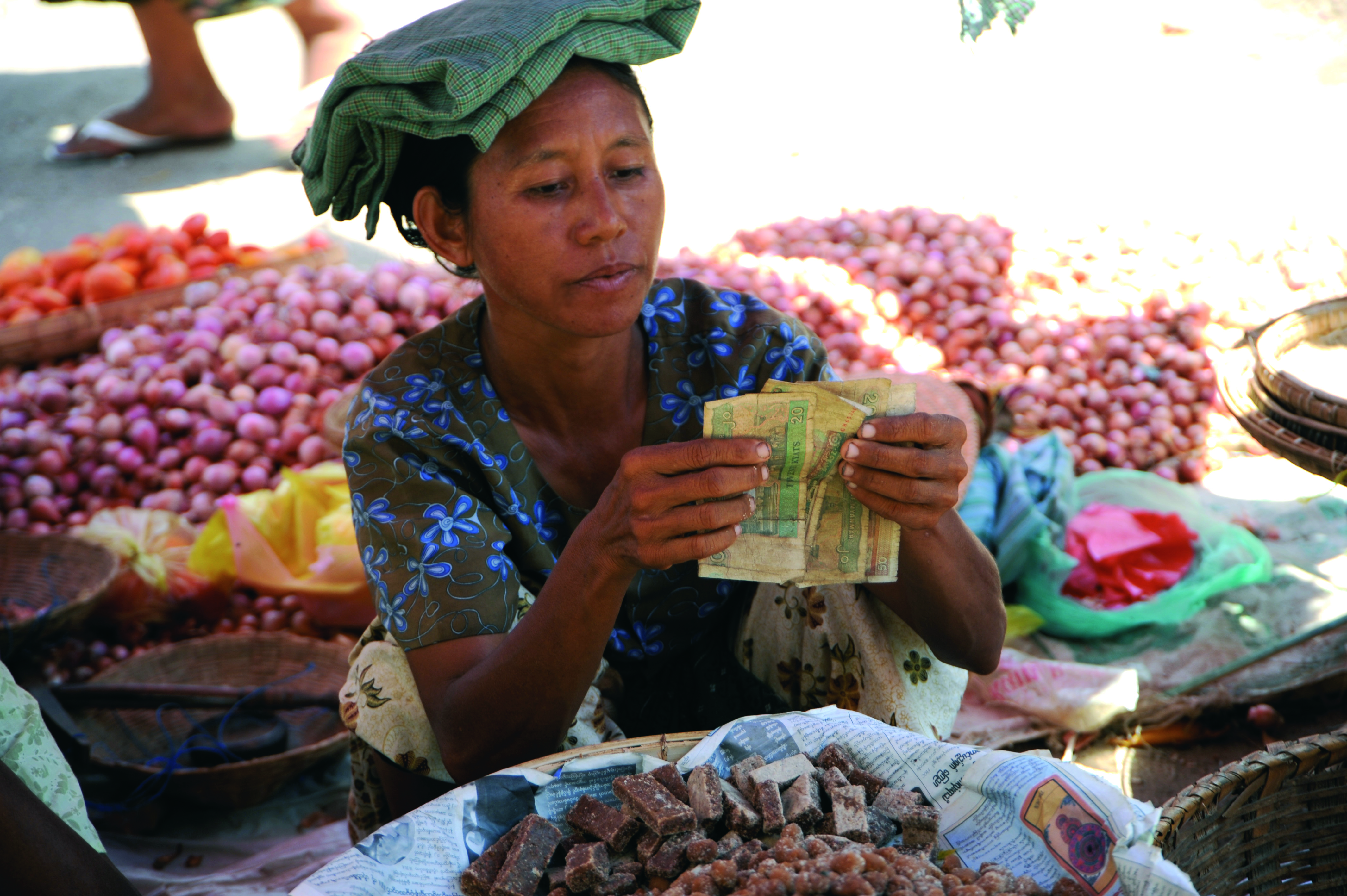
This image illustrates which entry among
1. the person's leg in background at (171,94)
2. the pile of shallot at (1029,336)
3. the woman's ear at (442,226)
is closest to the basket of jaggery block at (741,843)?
the woman's ear at (442,226)

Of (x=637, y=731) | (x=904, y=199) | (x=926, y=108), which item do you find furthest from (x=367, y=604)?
(x=904, y=199)

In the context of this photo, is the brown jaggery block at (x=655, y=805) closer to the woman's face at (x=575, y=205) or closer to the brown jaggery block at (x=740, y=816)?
the brown jaggery block at (x=740, y=816)

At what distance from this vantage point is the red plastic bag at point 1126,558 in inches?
115

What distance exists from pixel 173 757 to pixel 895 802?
170cm

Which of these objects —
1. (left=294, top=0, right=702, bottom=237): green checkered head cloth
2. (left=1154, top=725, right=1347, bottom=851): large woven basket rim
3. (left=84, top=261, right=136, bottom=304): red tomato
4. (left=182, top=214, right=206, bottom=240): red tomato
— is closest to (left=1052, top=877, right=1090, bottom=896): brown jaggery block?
(left=1154, top=725, right=1347, bottom=851): large woven basket rim

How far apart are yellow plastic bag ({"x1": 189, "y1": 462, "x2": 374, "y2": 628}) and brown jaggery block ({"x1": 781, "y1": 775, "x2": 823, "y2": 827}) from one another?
182 centimetres

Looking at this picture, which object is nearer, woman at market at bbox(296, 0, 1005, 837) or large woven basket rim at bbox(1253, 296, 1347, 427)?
woman at market at bbox(296, 0, 1005, 837)

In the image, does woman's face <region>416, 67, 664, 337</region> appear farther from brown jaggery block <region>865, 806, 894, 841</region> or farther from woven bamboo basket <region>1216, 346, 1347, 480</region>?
woven bamboo basket <region>1216, 346, 1347, 480</region>

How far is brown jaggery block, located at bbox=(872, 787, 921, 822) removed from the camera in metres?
1.40

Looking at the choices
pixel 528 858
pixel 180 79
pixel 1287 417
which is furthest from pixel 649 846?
pixel 180 79

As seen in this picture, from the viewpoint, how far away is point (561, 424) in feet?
6.15

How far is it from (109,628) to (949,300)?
3.10 m

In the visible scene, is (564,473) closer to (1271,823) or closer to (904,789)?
(904,789)

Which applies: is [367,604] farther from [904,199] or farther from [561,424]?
[904,199]
